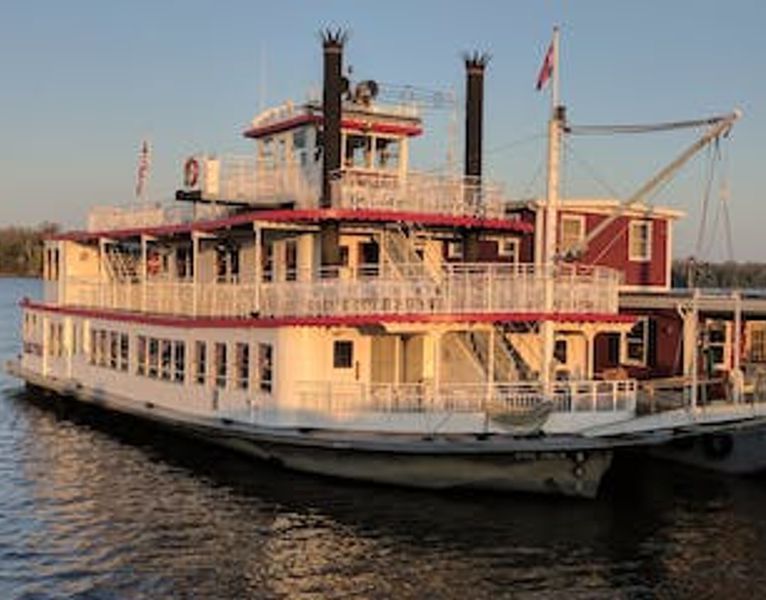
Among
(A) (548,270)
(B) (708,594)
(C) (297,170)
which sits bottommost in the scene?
(B) (708,594)

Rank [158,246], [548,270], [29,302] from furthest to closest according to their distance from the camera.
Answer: [29,302] → [158,246] → [548,270]

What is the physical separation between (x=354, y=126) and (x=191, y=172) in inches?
187

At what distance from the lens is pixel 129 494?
2405 cm

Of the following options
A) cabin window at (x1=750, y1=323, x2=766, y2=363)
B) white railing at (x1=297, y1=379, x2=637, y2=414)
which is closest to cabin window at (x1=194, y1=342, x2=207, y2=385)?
white railing at (x1=297, y1=379, x2=637, y2=414)

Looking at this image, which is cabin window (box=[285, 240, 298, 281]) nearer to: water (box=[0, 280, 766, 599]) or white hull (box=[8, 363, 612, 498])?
white hull (box=[8, 363, 612, 498])

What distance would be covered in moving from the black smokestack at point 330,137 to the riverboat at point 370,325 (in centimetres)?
5

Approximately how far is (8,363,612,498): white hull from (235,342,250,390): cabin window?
5.03ft

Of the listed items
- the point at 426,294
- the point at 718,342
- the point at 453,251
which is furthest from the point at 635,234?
the point at 426,294

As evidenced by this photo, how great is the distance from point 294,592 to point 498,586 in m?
3.49

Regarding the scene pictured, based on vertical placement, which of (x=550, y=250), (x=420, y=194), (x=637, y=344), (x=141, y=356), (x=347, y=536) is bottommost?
(x=347, y=536)

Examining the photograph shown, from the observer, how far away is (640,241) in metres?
36.3

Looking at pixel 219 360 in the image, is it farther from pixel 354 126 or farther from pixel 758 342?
pixel 758 342

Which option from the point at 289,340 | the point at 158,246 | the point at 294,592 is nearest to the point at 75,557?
the point at 294,592

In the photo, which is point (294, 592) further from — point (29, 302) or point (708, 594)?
point (29, 302)
